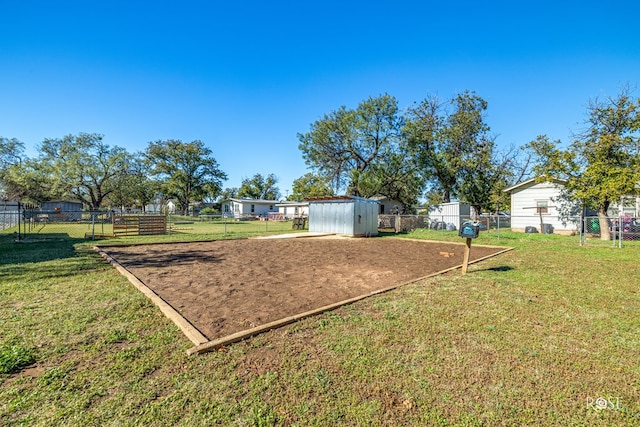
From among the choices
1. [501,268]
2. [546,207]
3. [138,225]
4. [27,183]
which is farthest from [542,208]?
[27,183]

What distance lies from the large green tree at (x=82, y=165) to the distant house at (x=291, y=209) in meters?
21.8

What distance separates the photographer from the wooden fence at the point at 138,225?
49.3 feet

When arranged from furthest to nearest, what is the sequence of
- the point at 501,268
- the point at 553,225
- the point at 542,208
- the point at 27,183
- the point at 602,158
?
1. the point at 27,183
2. the point at 542,208
3. the point at 553,225
4. the point at 602,158
5. the point at 501,268

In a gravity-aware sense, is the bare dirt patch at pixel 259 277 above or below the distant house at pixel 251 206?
below

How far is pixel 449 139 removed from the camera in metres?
25.8

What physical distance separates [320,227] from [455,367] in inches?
598

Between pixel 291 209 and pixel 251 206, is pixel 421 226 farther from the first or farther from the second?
pixel 251 206

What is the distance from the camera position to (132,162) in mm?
39219

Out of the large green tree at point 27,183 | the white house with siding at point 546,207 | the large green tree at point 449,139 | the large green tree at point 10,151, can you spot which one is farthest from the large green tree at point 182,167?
the white house with siding at point 546,207

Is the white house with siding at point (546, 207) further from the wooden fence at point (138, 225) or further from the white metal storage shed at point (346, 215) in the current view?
the wooden fence at point (138, 225)

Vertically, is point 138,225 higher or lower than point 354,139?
lower

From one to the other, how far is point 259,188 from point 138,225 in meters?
47.9

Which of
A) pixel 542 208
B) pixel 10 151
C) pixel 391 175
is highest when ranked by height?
pixel 10 151

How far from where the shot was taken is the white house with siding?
55.0 ft
